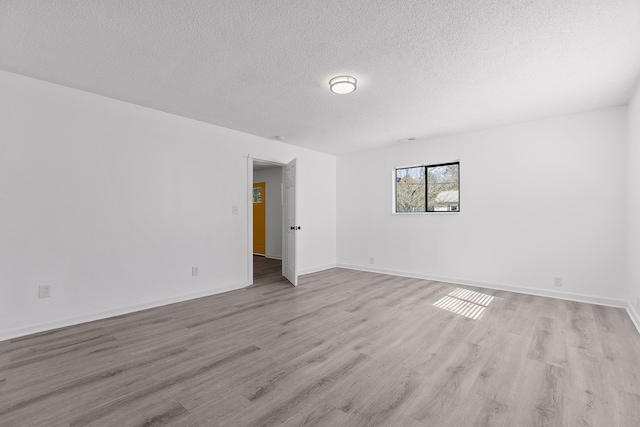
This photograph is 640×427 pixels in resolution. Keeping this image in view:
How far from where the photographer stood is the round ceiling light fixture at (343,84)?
2805mm

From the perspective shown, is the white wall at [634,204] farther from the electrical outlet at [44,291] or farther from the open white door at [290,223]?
the electrical outlet at [44,291]

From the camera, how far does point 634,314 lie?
3.04 m

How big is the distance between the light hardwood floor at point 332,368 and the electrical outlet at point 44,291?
1.21 feet

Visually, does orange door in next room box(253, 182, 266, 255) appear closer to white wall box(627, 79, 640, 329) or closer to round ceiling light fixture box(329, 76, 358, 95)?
round ceiling light fixture box(329, 76, 358, 95)

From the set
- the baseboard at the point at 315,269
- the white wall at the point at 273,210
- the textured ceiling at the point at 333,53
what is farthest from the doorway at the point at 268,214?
the textured ceiling at the point at 333,53

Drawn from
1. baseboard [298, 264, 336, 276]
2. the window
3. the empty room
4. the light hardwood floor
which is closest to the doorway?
baseboard [298, 264, 336, 276]

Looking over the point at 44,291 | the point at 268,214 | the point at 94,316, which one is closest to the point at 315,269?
the point at 268,214

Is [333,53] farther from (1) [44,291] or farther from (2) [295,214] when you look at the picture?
(1) [44,291]

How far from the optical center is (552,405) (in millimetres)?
1727

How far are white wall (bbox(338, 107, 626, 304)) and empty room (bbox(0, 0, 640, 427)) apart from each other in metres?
0.03

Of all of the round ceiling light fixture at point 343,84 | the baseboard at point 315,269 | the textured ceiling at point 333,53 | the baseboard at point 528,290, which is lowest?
the baseboard at point 315,269

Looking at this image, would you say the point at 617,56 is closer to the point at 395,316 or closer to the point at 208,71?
the point at 395,316

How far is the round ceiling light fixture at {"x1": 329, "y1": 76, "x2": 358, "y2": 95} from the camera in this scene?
280cm

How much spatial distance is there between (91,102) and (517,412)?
4564 millimetres
